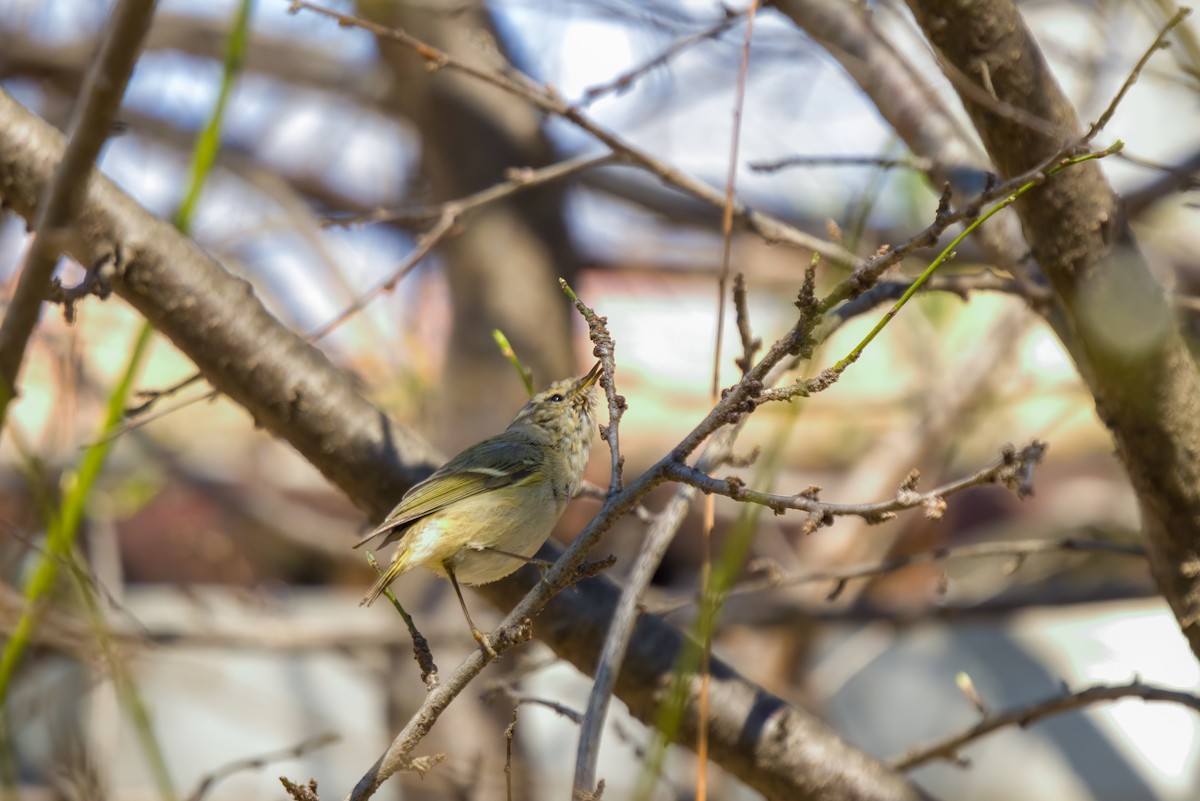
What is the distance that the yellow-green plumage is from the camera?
6.79ft

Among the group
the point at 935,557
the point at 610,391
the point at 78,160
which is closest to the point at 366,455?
the point at 610,391

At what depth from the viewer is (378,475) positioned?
2.21 meters

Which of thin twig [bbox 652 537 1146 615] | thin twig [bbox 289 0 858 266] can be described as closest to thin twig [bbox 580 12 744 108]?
thin twig [bbox 289 0 858 266]

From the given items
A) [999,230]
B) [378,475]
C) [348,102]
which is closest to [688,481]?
[378,475]

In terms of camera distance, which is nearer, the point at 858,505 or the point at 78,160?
the point at 78,160

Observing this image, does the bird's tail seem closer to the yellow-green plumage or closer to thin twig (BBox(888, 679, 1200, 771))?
the yellow-green plumage

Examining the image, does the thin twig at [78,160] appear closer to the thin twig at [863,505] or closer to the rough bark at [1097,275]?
the thin twig at [863,505]

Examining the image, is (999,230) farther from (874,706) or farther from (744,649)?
(744,649)

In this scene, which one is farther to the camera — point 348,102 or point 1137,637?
point 348,102

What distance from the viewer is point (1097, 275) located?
71.7 inches

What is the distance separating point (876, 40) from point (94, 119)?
6.73ft

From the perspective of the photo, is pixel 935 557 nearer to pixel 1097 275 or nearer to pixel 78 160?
pixel 1097 275

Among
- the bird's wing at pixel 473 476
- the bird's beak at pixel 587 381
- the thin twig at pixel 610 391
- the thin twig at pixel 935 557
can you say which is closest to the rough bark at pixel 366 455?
the bird's wing at pixel 473 476

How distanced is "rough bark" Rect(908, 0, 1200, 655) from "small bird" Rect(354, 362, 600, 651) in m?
0.75
